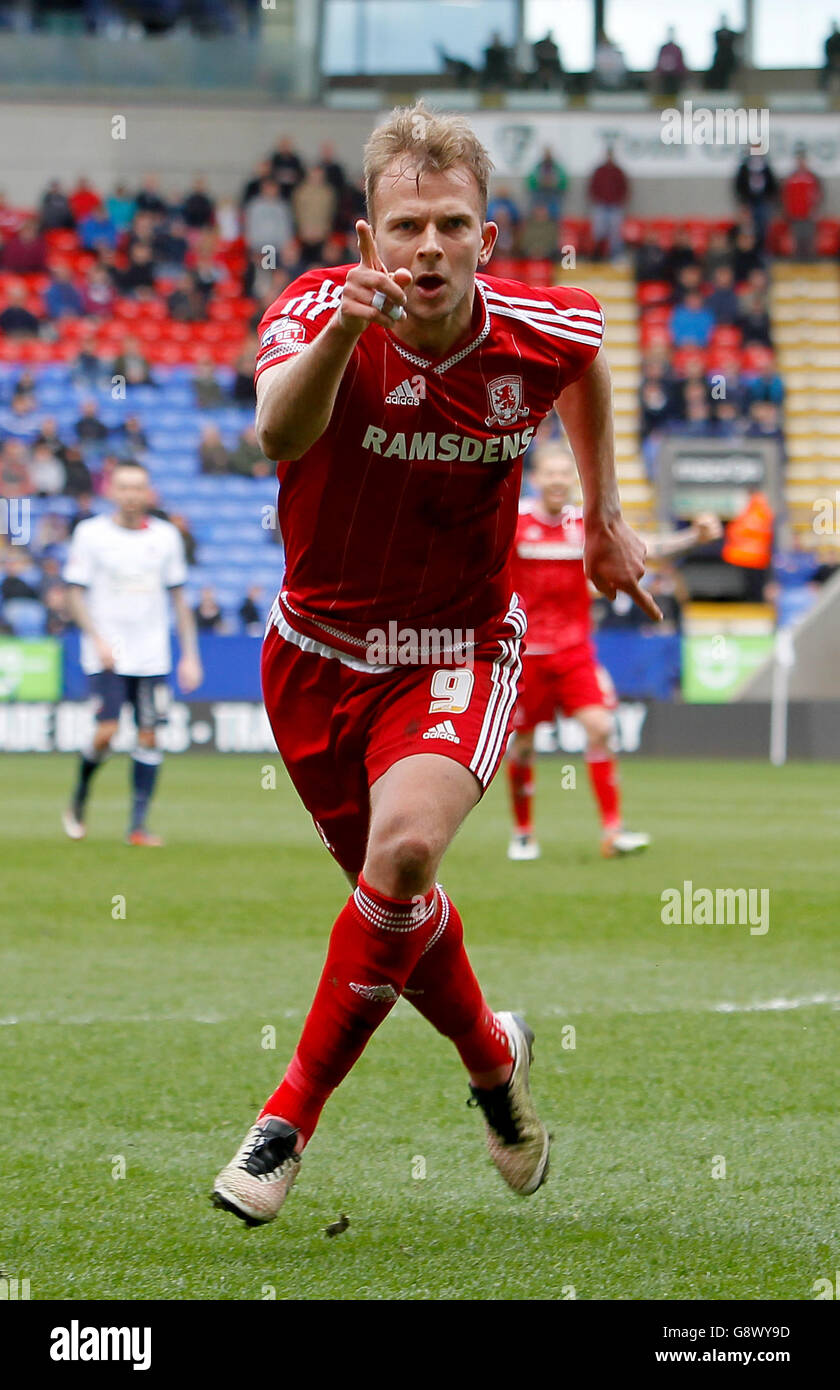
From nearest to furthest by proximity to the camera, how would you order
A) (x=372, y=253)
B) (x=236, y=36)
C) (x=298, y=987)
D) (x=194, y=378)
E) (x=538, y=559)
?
(x=372, y=253), (x=298, y=987), (x=538, y=559), (x=194, y=378), (x=236, y=36)

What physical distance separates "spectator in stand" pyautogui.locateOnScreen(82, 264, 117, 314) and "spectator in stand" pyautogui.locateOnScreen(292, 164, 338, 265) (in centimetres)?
251

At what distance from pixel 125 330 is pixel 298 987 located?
1866cm

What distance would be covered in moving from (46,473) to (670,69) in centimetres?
1127

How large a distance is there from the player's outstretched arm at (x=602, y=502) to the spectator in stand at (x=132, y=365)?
727 inches

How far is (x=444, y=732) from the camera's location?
374 centimetres

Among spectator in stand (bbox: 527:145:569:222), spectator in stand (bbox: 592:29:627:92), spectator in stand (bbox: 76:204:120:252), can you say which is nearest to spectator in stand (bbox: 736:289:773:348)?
spectator in stand (bbox: 527:145:569:222)

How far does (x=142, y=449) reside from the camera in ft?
70.9

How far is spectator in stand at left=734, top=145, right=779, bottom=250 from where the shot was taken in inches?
1004

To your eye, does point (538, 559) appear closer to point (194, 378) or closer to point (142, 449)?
point (142, 449)

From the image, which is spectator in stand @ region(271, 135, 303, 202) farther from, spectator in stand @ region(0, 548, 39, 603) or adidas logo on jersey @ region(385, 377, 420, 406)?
adidas logo on jersey @ region(385, 377, 420, 406)

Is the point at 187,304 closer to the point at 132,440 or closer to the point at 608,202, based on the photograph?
the point at 132,440

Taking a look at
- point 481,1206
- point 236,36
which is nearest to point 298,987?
point 481,1206

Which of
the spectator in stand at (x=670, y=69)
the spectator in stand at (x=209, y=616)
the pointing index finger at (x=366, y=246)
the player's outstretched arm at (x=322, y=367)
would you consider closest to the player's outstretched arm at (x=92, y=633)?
the player's outstretched arm at (x=322, y=367)

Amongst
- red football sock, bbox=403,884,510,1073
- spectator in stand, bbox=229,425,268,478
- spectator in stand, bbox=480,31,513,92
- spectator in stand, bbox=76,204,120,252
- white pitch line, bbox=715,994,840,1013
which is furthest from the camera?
spectator in stand, bbox=480,31,513,92
